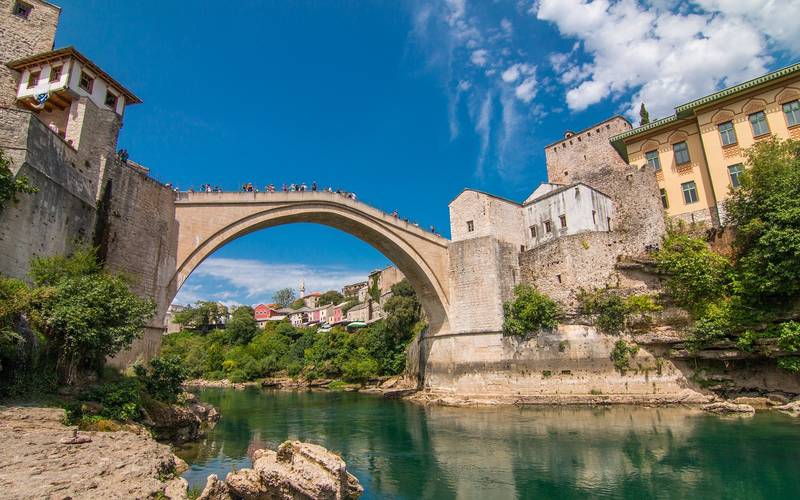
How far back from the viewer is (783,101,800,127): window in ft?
55.7

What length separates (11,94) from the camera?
13.6 meters

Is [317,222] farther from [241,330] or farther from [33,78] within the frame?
[241,330]

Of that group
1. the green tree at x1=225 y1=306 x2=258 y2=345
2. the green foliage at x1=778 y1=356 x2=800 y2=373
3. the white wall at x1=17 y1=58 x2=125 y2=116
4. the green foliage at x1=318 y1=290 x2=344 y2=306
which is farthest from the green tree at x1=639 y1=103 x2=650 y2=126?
the green foliage at x1=318 y1=290 x2=344 y2=306

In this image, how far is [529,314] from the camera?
20.0m

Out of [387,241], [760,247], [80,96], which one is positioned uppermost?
[80,96]

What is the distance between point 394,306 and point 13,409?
25669 mm

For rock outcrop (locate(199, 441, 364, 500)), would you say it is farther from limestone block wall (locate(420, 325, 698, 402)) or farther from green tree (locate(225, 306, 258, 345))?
green tree (locate(225, 306, 258, 345))

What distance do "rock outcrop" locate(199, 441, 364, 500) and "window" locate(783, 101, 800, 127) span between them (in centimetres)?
2079

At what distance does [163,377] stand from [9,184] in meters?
6.03

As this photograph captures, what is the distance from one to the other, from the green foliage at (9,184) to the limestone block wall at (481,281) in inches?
668

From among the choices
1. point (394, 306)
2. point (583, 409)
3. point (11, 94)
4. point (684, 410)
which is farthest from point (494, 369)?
point (11, 94)

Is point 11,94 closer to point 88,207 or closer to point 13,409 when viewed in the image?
point 88,207

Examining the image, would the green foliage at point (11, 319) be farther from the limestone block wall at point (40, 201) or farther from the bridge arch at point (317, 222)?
the bridge arch at point (317, 222)

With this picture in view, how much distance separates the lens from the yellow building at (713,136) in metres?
17.3
